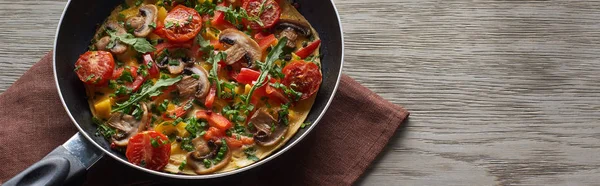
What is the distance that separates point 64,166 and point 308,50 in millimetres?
1842

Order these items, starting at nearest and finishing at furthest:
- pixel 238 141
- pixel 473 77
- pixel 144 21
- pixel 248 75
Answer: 1. pixel 238 141
2. pixel 248 75
3. pixel 144 21
4. pixel 473 77

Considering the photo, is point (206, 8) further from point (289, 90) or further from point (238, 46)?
point (289, 90)

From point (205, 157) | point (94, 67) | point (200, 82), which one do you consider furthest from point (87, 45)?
point (205, 157)

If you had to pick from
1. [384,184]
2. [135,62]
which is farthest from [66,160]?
[384,184]

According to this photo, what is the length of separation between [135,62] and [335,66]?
1419 millimetres

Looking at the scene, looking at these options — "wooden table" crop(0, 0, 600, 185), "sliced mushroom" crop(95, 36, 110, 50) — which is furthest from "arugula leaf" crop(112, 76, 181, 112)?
"wooden table" crop(0, 0, 600, 185)

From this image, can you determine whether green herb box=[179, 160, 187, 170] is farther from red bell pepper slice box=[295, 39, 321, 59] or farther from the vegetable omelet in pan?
red bell pepper slice box=[295, 39, 321, 59]

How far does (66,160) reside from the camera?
3898 millimetres

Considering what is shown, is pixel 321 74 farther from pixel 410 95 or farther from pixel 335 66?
pixel 410 95

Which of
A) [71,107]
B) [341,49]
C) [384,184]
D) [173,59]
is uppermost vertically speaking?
[341,49]

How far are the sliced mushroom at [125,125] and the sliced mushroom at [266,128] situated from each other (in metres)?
0.73

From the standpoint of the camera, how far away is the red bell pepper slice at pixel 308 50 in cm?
472

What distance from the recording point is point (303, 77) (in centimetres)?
451

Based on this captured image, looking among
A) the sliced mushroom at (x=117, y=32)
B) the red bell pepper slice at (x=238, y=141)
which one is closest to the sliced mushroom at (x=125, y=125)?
the sliced mushroom at (x=117, y=32)
